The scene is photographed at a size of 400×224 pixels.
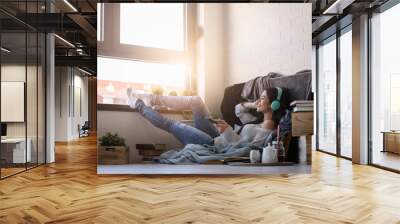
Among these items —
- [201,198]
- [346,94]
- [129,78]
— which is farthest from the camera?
[346,94]

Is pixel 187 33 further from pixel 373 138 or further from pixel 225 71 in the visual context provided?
pixel 373 138

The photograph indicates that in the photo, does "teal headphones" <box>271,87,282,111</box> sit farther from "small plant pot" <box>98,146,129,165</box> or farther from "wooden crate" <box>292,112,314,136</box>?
"small plant pot" <box>98,146,129,165</box>

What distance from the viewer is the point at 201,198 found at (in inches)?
163

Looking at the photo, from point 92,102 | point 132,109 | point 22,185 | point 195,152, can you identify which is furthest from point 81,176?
point 92,102

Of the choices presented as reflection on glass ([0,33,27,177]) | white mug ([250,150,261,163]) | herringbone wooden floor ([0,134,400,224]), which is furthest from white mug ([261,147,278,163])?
reflection on glass ([0,33,27,177])

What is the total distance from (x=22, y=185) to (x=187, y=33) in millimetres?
3102

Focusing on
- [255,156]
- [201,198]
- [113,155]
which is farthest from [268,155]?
[113,155]

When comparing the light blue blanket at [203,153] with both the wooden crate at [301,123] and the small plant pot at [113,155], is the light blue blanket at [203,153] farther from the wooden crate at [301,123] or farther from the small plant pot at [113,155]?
the wooden crate at [301,123]

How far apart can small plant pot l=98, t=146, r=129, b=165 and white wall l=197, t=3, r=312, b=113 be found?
142 cm

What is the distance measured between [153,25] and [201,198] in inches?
107

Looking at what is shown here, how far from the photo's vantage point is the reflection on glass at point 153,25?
549 cm

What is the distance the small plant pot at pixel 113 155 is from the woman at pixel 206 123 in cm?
60

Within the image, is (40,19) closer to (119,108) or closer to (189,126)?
(119,108)

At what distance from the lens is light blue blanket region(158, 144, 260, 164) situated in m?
5.47
